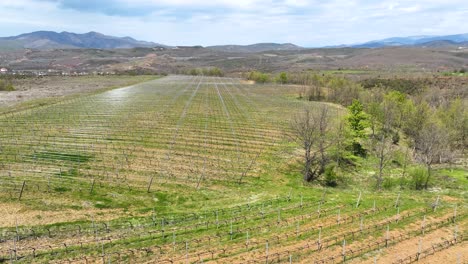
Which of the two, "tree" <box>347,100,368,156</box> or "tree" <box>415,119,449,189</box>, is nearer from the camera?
"tree" <box>415,119,449,189</box>

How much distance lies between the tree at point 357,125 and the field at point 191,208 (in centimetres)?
838

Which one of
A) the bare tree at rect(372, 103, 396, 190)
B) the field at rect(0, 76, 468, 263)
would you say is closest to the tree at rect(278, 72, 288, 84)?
the bare tree at rect(372, 103, 396, 190)

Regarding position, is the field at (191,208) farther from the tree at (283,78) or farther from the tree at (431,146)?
the tree at (283,78)

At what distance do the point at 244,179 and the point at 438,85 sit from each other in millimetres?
89567

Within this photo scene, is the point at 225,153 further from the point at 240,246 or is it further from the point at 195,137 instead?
the point at 240,246

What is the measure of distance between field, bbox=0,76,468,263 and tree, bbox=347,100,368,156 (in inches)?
330

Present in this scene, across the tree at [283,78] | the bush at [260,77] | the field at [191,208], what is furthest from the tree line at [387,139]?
the bush at [260,77]

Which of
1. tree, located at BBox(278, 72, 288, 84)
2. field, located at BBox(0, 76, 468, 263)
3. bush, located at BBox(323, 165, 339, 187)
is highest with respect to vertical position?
tree, located at BBox(278, 72, 288, 84)

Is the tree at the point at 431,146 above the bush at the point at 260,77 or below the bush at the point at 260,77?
below

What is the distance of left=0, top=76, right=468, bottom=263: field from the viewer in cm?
2158

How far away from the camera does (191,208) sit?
94.3ft

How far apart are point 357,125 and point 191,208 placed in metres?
31.0

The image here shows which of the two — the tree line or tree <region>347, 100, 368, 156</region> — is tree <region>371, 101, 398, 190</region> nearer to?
the tree line

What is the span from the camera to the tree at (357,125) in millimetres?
50344
